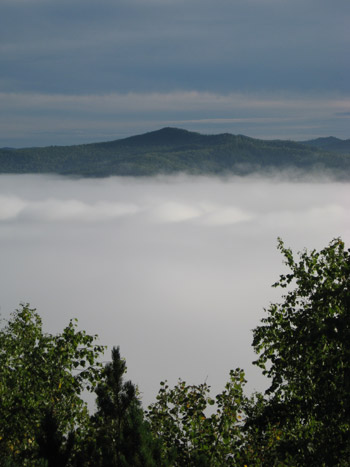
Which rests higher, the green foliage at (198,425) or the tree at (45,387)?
the tree at (45,387)

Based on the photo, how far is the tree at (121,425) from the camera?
17.5 meters

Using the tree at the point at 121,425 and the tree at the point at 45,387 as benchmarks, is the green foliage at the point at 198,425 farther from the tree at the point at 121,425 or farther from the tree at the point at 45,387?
the tree at the point at 45,387

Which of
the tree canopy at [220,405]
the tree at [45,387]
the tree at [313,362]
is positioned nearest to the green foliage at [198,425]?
the tree canopy at [220,405]

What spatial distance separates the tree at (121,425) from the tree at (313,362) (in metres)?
4.45

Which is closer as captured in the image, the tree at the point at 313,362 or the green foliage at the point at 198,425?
the tree at the point at 313,362

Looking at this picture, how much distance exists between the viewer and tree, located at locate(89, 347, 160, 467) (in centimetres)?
1752

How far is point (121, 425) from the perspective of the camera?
18.5 meters

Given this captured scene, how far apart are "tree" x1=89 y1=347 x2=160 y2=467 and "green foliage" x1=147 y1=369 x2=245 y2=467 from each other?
216cm

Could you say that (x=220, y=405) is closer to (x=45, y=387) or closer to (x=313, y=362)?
(x=313, y=362)

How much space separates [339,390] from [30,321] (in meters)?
16.2

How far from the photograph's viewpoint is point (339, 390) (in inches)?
746

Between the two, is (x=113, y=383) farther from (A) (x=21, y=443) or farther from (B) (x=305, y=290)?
(A) (x=21, y=443)

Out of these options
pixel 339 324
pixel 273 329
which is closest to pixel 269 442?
pixel 273 329

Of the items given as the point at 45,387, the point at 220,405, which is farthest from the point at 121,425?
the point at 45,387
